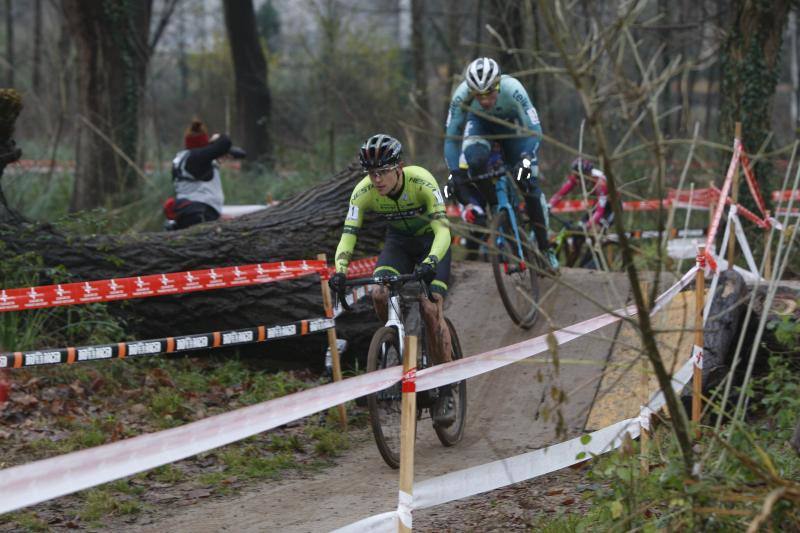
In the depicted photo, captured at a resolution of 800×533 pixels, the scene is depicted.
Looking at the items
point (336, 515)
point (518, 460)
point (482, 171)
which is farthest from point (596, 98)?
point (482, 171)

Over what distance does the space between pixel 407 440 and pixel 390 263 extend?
2.73m

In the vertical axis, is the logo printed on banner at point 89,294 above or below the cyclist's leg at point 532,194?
below

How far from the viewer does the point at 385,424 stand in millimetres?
7621

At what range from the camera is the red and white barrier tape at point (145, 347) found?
6.03 meters

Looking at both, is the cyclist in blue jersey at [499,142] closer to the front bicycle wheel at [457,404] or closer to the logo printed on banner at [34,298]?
the front bicycle wheel at [457,404]

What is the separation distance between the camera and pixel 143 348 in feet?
21.1

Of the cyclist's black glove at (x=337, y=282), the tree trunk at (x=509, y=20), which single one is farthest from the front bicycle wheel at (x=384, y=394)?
the tree trunk at (x=509, y=20)

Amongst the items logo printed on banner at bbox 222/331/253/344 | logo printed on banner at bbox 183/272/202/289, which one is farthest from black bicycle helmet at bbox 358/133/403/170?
logo printed on banner at bbox 183/272/202/289

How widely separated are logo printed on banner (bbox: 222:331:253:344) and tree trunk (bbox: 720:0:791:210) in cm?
690

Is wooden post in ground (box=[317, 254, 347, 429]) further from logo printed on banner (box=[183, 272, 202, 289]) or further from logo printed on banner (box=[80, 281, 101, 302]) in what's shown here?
logo printed on banner (box=[80, 281, 101, 302])

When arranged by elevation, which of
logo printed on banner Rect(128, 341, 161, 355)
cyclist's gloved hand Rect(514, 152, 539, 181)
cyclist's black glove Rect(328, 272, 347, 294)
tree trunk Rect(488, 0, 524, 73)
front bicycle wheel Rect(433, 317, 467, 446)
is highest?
tree trunk Rect(488, 0, 524, 73)

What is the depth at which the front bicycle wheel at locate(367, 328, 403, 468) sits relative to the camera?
20.1ft

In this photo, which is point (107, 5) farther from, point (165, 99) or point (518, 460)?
point (165, 99)

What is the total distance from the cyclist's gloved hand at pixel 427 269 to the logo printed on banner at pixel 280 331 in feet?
4.43
